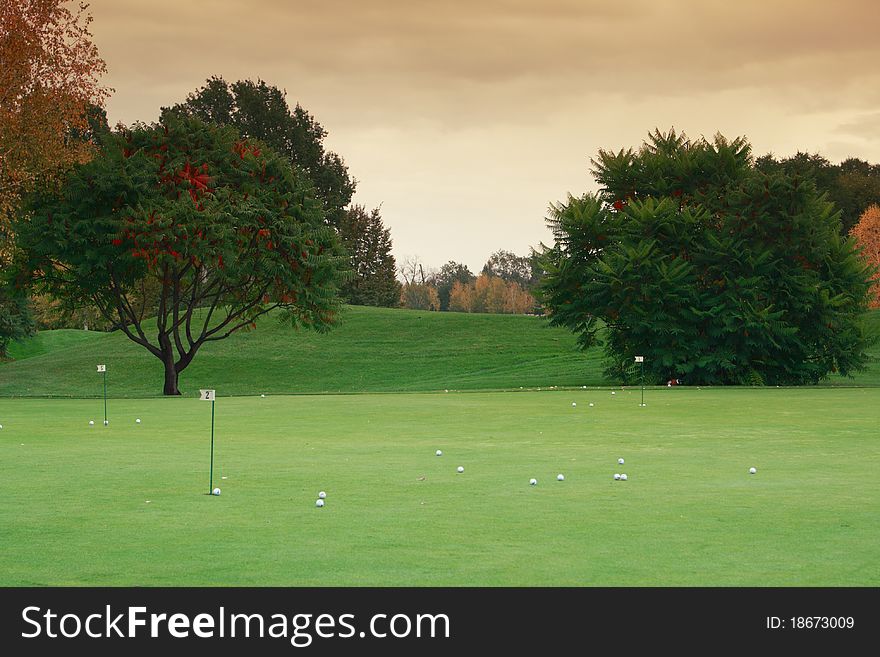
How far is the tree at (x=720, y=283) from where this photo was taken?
5084 centimetres

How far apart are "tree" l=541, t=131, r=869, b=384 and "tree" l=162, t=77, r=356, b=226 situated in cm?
4185

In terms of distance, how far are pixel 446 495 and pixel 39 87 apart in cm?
3541

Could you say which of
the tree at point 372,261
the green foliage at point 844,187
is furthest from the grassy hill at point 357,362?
the tree at point 372,261

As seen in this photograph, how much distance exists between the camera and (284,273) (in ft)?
A: 158

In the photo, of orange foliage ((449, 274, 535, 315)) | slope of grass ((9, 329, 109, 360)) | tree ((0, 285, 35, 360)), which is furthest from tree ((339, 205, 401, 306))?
orange foliage ((449, 274, 535, 315))

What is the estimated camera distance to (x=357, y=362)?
2771 inches

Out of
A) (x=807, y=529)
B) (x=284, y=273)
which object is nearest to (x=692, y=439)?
(x=807, y=529)

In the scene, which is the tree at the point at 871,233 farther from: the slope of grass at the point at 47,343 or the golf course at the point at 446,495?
the slope of grass at the point at 47,343

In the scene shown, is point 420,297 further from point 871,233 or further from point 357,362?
point 357,362

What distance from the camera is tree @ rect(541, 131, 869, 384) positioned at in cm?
5084

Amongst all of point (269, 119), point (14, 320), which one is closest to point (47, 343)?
point (14, 320)

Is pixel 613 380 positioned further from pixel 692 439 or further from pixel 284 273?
pixel 692 439

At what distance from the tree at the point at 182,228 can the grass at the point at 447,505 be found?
20.3 meters

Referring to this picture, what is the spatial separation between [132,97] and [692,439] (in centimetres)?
5826
